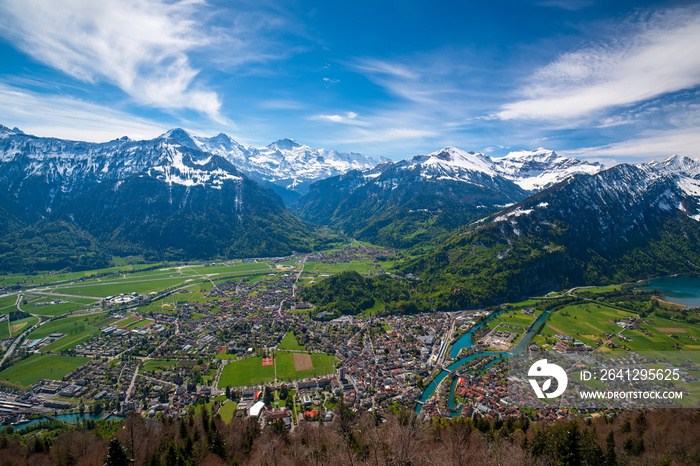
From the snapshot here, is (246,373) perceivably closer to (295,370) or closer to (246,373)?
(246,373)

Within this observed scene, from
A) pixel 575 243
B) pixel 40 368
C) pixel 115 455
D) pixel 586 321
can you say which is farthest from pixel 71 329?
pixel 575 243

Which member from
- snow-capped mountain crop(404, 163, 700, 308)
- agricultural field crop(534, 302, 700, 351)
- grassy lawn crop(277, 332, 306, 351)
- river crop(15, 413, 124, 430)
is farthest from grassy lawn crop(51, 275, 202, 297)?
agricultural field crop(534, 302, 700, 351)

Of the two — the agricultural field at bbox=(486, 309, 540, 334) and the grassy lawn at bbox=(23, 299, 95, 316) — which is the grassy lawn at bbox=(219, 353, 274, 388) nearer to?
the agricultural field at bbox=(486, 309, 540, 334)

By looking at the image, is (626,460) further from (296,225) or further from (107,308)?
(296,225)

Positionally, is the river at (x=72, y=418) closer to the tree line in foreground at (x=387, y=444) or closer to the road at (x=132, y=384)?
the road at (x=132, y=384)

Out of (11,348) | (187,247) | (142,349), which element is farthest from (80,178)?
(142,349)

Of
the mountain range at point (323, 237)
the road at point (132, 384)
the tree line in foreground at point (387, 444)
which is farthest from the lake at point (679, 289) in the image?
the road at point (132, 384)
